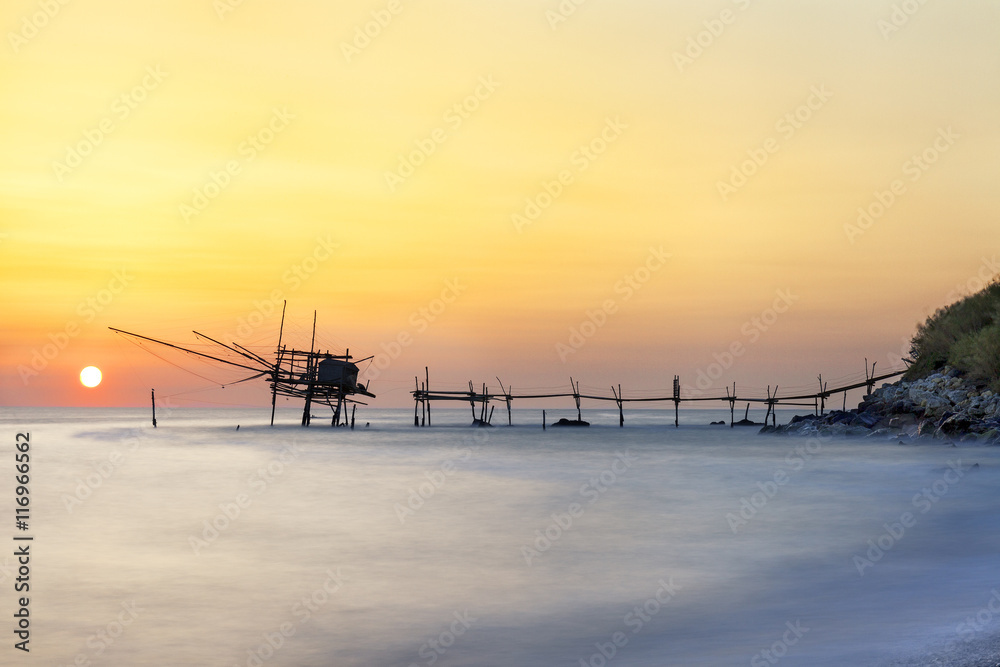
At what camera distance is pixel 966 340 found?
146ft

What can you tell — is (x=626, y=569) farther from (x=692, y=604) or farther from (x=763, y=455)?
(x=763, y=455)

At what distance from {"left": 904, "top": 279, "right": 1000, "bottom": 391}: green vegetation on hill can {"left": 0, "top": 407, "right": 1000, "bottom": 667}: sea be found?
37.9ft

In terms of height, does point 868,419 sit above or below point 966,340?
below

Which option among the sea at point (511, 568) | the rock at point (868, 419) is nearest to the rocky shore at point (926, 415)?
the rock at point (868, 419)

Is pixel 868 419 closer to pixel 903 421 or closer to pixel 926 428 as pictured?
pixel 903 421

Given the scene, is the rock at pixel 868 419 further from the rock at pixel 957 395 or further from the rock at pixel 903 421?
the rock at pixel 957 395

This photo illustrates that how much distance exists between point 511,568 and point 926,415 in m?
36.8

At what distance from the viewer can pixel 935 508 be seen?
66.5 feet

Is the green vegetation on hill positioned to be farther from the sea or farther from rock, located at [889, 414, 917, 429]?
the sea

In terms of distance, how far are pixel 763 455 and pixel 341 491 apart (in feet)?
70.2

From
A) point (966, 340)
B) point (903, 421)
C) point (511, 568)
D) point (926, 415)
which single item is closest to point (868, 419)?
point (903, 421)

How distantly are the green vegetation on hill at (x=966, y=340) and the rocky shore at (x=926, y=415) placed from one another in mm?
759

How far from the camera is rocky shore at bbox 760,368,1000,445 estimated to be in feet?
124

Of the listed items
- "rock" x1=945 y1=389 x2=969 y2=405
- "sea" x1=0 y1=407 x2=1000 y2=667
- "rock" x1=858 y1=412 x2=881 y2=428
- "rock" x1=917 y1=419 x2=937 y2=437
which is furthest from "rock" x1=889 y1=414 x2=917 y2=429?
"sea" x1=0 y1=407 x2=1000 y2=667
